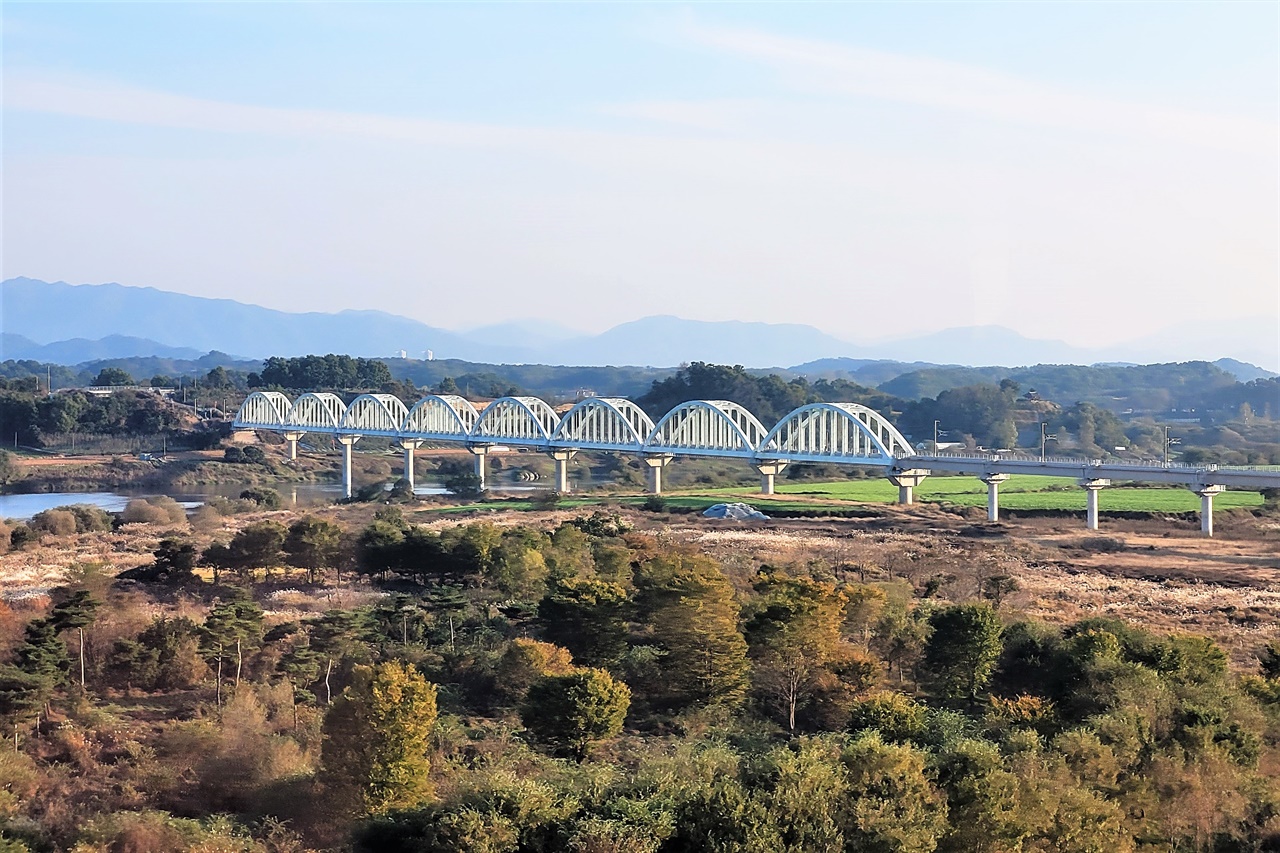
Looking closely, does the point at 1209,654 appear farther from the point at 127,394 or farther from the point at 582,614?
the point at 127,394

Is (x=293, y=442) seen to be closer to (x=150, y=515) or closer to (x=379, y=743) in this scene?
(x=150, y=515)

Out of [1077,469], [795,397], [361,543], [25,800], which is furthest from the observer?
[795,397]

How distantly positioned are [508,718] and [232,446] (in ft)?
284

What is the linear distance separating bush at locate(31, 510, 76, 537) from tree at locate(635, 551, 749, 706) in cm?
2889

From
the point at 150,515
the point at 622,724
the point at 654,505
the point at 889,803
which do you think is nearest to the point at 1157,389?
the point at 654,505

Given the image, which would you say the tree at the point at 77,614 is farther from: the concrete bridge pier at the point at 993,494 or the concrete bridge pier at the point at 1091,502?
the concrete bridge pier at the point at 993,494

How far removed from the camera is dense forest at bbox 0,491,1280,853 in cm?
1535

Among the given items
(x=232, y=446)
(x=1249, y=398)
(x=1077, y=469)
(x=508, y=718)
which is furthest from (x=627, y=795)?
(x=1249, y=398)

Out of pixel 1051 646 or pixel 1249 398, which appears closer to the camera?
pixel 1051 646

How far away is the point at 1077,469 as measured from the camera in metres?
59.1

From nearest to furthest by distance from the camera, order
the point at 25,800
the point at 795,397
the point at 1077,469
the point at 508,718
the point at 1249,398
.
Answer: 1. the point at 25,800
2. the point at 508,718
3. the point at 1077,469
4. the point at 795,397
5. the point at 1249,398

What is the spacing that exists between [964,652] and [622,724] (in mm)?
6420

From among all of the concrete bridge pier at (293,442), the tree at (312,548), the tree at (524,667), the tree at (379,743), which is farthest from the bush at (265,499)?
the tree at (379,743)

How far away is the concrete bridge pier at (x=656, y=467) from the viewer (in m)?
76.4
